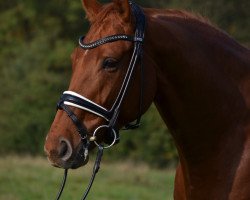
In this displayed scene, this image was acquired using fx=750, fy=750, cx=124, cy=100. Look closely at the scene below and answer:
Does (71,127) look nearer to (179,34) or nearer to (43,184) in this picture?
(179,34)

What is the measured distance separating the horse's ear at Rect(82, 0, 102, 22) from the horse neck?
320 millimetres

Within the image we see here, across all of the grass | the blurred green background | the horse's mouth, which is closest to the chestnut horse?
the horse's mouth

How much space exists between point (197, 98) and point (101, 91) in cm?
64

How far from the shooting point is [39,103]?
1284 inches

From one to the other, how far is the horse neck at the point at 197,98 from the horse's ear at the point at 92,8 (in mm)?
320

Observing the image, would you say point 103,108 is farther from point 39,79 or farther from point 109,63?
point 39,79

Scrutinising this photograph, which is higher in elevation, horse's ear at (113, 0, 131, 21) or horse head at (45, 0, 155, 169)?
horse's ear at (113, 0, 131, 21)

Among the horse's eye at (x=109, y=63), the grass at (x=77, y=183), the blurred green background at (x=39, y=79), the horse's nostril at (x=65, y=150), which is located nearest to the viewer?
the horse's nostril at (x=65, y=150)

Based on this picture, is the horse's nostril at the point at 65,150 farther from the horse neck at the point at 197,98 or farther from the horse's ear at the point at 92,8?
the horse's ear at the point at 92,8

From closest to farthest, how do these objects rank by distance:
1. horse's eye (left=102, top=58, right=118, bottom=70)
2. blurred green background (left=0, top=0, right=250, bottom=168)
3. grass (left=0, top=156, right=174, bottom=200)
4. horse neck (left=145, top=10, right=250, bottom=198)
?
horse's eye (left=102, top=58, right=118, bottom=70) → horse neck (left=145, top=10, right=250, bottom=198) → grass (left=0, top=156, right=174, bottom=200) → blurred green background (left=0, top=0, right=250, bottom=168)

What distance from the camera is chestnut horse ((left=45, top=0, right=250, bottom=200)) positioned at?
434 cm

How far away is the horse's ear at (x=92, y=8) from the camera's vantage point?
4.61 meters

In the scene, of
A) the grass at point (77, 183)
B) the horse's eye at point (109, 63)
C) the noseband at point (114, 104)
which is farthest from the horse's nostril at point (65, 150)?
the grass at point (77, 183)

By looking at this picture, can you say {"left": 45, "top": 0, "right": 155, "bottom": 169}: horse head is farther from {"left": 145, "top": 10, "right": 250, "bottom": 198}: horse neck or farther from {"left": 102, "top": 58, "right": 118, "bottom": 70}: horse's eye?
{"left": 145, "top": 10, "right": 250, "bottom": 198}: horse neck
